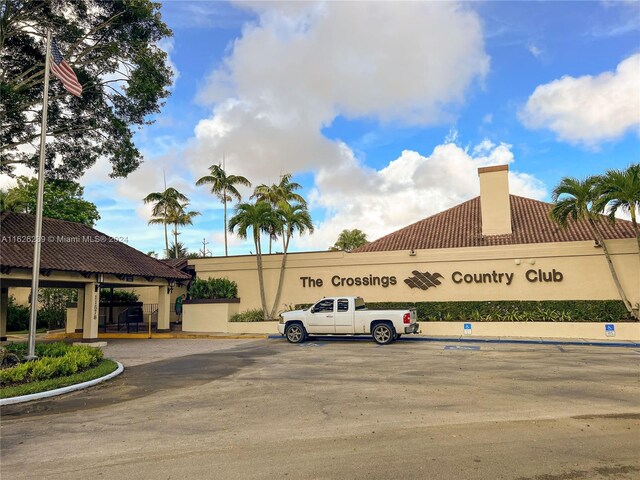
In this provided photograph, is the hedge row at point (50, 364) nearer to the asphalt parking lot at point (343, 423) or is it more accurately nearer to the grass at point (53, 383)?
the grass at point (53, 383)

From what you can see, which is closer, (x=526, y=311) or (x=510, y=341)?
(x=510, y=341)

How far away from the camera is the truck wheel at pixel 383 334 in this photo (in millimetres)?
17281

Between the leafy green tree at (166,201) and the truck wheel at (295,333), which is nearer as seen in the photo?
the truck wheel at (295,333)

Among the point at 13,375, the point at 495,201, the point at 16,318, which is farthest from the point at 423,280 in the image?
the point at 16,318

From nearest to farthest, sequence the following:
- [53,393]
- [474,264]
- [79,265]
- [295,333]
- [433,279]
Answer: [53,393] → [295,333] → [79,265] → [474,264] → [433,279]

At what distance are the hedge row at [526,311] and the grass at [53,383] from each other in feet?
48.5

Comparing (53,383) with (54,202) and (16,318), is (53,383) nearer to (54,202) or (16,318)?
(16,318)

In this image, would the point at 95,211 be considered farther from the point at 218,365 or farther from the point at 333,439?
the point at 333,439

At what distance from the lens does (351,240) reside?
47.2 metres

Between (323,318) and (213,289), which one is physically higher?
(213,289)

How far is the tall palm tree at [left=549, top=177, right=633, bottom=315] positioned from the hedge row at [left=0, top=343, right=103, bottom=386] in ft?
62.5

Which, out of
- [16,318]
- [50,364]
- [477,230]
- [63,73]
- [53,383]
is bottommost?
[53,383]

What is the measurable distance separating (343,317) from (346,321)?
0.66 feet

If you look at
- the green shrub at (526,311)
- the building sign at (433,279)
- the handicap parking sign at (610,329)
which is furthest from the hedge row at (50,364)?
the handicap parking sign at (610,329)
